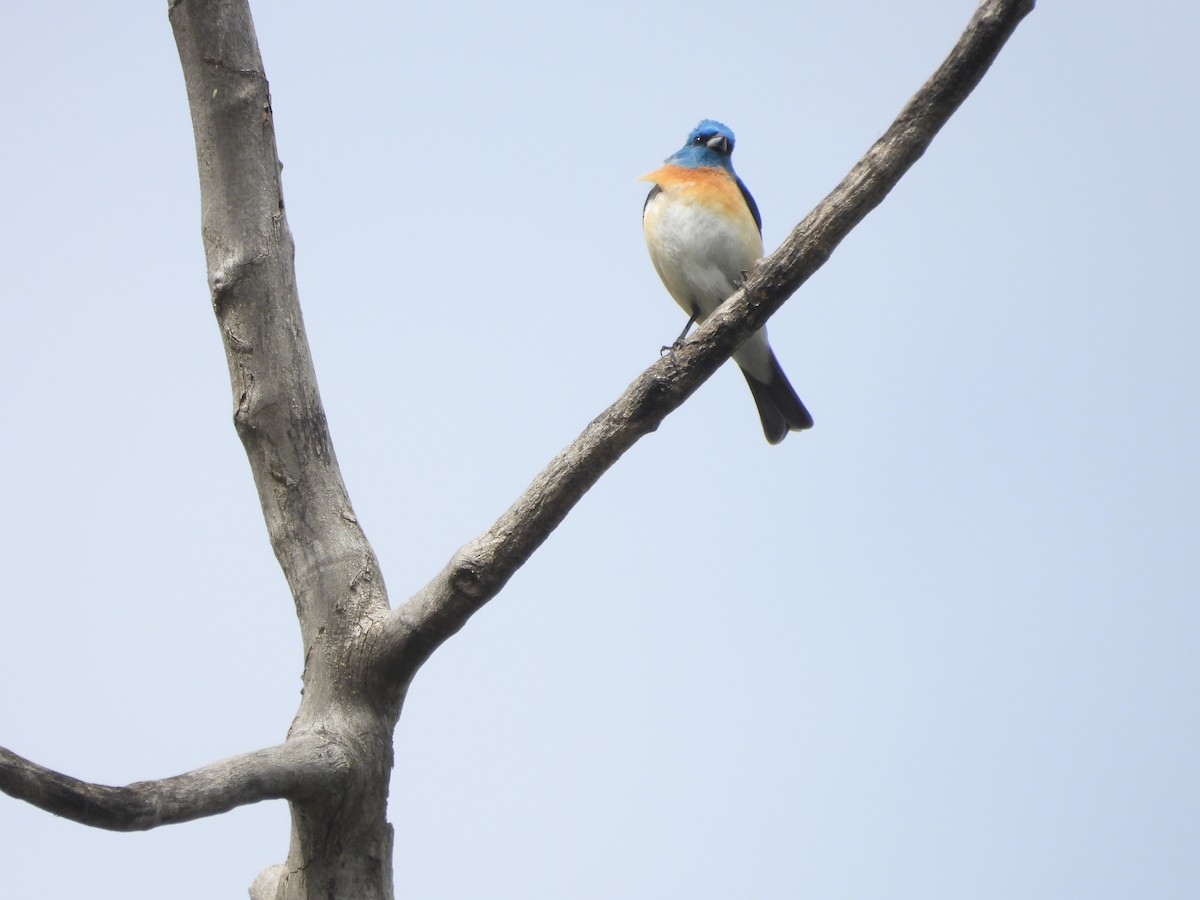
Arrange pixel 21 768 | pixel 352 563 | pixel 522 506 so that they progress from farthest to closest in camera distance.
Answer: pixel 352 563 → pixel 522 506 → pixel 21 768

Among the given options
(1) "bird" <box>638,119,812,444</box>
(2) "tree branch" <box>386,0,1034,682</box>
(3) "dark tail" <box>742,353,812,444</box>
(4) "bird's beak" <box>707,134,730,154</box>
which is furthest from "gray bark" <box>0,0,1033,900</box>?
(4) "bird's beak" <box>707,134,730,154</box>

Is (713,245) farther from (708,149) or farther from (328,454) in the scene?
(328,454)

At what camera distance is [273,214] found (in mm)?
3258

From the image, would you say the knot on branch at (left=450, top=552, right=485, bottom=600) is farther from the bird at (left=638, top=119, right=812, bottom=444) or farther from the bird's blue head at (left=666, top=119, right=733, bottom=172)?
the bird's blue head at (left=666, top=119, right=733, bottom=172)

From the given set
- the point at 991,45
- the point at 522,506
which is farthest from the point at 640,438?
the point at 991,45

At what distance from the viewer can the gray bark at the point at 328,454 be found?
8.79 ft

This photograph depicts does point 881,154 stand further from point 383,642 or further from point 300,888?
point 300,888

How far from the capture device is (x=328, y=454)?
321 cm

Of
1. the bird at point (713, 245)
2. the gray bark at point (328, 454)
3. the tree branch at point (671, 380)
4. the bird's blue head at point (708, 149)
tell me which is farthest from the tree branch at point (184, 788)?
the bird's blue head at point (708, 149)

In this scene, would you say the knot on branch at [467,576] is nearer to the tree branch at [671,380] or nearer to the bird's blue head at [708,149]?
the tree branch at [671,380]

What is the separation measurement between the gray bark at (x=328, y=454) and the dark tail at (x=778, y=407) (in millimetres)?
2377

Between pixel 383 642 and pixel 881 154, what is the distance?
1.77 meters

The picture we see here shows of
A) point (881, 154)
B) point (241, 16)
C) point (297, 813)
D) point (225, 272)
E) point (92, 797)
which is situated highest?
point (241, 16)

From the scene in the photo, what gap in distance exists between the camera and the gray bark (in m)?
2.68
